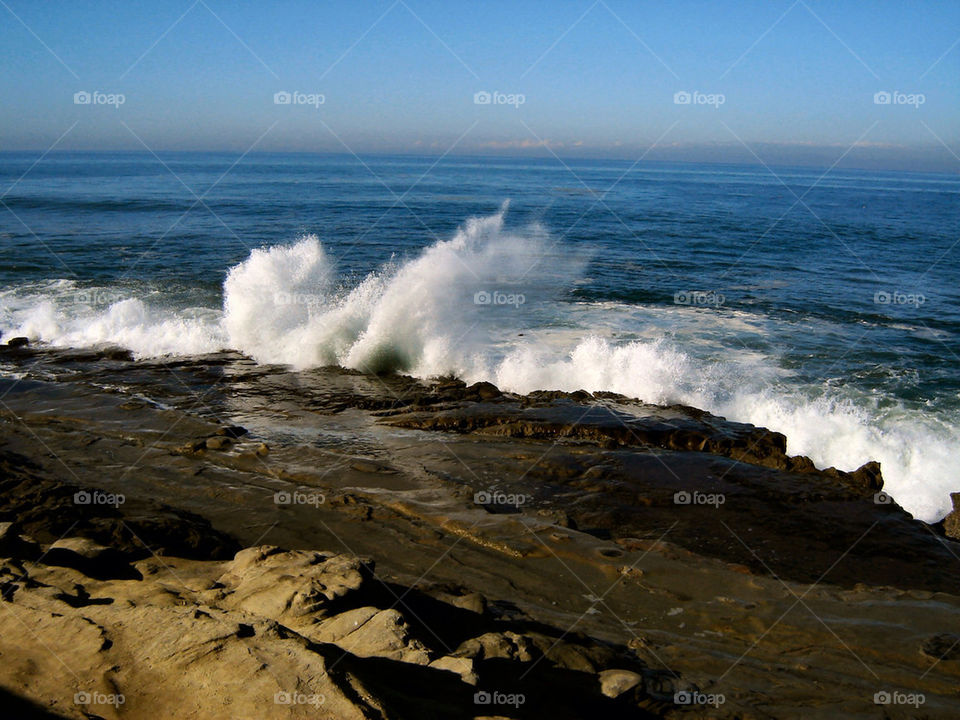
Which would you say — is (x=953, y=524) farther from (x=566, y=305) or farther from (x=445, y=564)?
(x=566, y=305)

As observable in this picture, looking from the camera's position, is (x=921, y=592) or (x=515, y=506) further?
(x=515, y=506)

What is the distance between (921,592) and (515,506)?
4439 millimetres

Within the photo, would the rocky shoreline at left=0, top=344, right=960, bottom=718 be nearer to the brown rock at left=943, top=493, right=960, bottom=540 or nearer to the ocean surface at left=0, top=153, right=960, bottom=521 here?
the brown rock at left=943, top=493, right=960, bottom=540

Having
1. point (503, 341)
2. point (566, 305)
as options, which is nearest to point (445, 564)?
point (503, 341)

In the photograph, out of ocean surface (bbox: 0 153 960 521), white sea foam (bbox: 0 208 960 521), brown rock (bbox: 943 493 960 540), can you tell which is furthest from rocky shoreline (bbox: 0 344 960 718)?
ocean surface (bbox: 0 153 960 521)

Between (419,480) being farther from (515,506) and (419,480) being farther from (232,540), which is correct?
(232,540)

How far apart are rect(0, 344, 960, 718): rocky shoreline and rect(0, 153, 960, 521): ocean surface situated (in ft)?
6.26

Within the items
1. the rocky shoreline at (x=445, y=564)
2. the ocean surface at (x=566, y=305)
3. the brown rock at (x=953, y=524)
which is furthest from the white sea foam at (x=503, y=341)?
the rocky shoreline at (x=445, y=564)

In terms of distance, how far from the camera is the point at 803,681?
514 centimetres

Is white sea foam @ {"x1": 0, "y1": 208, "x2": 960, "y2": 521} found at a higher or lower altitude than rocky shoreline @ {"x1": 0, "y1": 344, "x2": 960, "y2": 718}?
higher

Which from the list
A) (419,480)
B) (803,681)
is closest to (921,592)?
(803,681)

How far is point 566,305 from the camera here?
18.9 meters

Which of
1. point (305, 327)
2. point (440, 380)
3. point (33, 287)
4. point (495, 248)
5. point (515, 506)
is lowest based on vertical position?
point (515, 506)

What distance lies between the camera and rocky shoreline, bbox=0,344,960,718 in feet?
13.5
